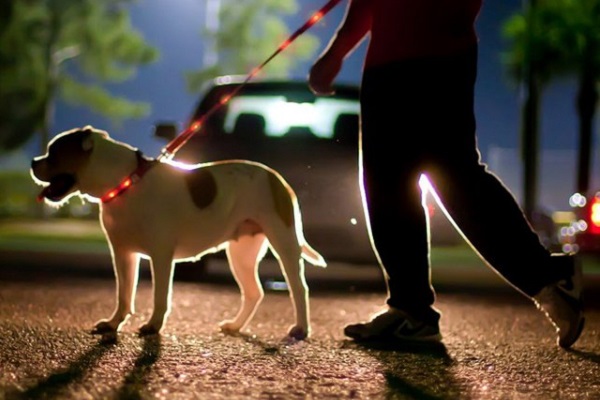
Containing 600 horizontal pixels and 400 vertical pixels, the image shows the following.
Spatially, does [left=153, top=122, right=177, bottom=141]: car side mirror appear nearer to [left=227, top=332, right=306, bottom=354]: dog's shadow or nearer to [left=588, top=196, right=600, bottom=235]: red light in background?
[left=588, top=196, right=600, bottom=235]: red light in background

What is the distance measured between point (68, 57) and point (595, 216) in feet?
101

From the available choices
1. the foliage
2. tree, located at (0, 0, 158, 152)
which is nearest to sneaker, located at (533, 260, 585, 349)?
the foliage

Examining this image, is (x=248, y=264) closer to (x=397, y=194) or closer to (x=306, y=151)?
(x=397, y=194)

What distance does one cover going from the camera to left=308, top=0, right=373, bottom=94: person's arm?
19.6 feet

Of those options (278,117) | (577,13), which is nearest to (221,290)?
(278,117)

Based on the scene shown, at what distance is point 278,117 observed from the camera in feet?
33.6

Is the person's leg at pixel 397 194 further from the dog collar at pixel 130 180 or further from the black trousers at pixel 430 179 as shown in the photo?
the dog collar at pixel 130 180

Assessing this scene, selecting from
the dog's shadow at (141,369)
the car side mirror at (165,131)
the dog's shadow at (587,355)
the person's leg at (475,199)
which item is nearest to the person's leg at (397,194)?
the person's leg at (475,199)

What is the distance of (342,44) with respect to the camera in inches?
239

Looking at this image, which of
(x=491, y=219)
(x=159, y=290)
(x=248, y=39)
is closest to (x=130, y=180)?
(x=159, y=290)

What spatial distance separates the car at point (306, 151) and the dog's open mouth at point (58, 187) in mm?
2678

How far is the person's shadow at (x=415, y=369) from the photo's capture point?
427cm

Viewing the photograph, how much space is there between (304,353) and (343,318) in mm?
1945

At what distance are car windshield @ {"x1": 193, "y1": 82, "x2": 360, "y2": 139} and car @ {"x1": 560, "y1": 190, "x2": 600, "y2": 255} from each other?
247 centimetres
